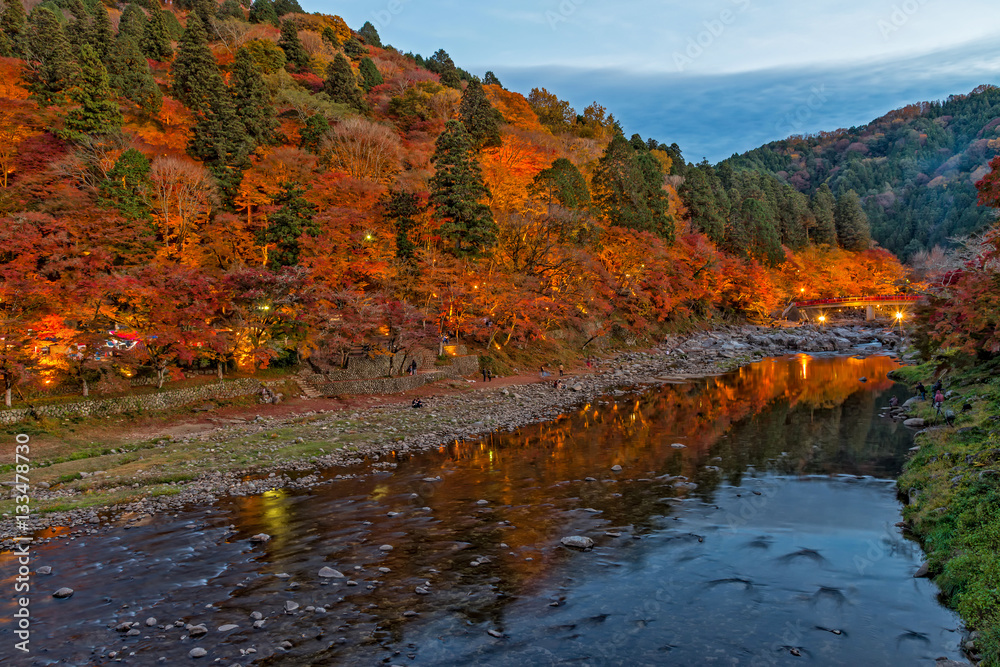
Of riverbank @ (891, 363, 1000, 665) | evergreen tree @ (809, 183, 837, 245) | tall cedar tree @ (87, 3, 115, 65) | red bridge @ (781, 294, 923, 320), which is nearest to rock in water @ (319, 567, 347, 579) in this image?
riverbank @ (891, 363, 1000, 665)

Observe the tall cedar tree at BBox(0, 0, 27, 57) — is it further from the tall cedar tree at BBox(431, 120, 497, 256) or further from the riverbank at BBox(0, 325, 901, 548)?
the riverbank at BBox(0, 325, 901, 548)

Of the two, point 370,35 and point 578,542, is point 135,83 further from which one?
point 370,35

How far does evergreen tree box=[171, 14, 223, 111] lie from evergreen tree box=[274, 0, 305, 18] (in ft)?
151

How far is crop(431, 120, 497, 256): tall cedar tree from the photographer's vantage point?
36812 millimetres

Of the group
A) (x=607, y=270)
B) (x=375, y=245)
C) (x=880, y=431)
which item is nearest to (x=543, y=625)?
(x=880, y=431)

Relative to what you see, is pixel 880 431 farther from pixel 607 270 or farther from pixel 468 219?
pixel 607 270

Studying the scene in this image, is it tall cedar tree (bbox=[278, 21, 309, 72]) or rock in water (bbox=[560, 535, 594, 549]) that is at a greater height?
tall cedar tree (bbox=[278, 21, 309, 72])

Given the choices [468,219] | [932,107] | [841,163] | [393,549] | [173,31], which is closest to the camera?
[393,549]

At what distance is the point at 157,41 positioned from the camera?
57156mm

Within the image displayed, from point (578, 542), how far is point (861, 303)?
76.6 meters

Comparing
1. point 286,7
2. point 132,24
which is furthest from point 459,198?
point 286,7

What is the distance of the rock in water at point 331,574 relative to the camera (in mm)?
10262

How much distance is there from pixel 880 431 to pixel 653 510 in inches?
527

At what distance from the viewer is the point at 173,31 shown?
62.1m
